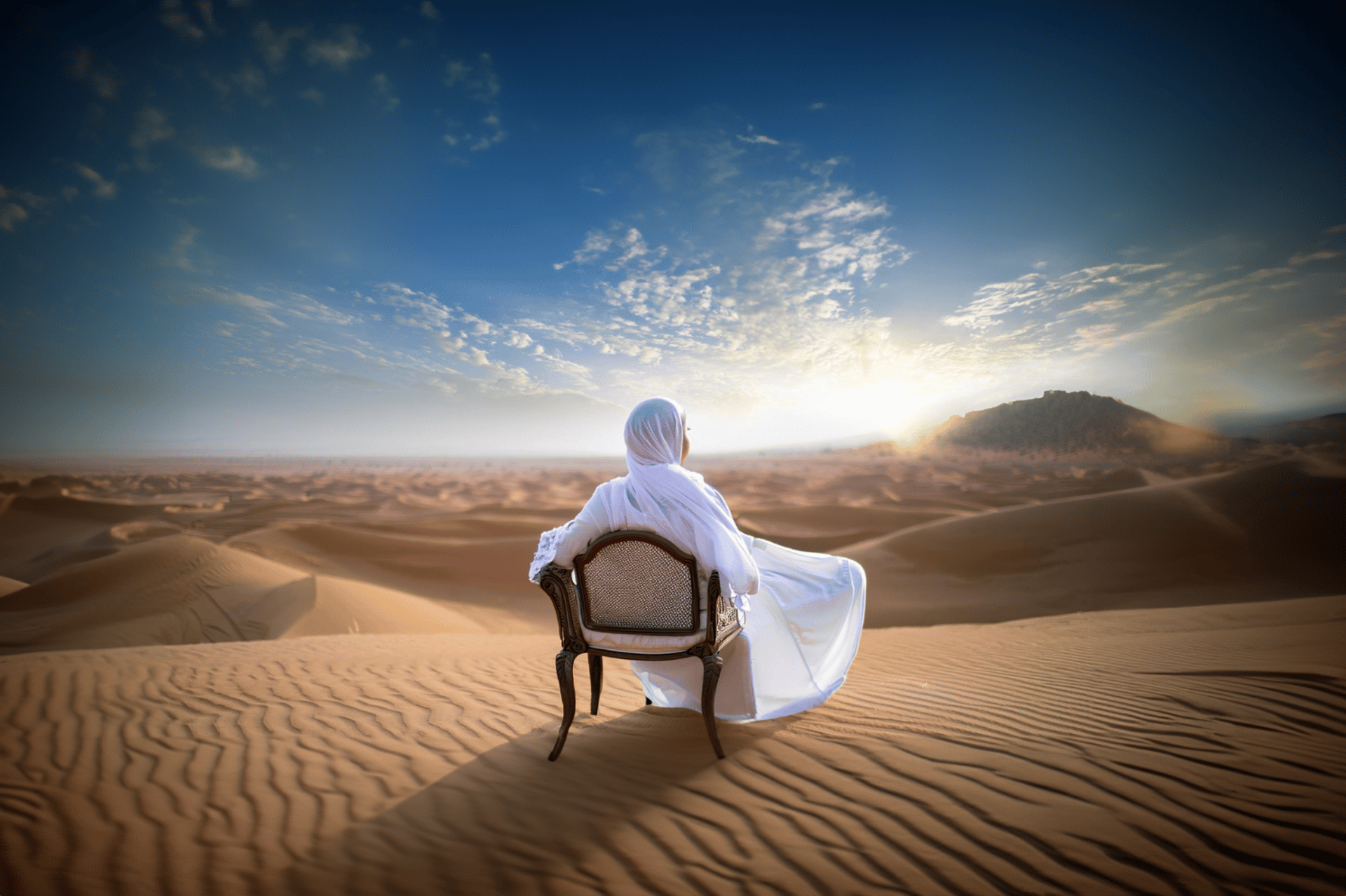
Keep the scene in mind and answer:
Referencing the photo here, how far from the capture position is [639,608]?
2.83 meters

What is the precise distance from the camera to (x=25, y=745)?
3199mm

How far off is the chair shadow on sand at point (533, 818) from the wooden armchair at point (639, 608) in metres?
0.24

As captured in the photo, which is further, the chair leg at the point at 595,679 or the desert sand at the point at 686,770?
the chair leg at the point at 595,679

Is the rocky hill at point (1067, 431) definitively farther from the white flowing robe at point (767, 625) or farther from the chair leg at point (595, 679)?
the chair leg at point (595, 679)

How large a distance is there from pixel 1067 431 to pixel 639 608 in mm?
45348

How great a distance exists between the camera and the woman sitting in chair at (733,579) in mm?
2783

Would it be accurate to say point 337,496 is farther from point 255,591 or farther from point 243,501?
point 255,591

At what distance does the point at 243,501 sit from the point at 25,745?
1027 inches

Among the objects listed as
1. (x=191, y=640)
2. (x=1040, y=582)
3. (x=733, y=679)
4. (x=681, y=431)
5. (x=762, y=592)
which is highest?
(x=681, y=431)

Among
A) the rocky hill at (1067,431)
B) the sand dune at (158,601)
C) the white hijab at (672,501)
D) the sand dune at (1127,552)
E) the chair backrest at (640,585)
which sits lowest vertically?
the sand dune at (158,601)

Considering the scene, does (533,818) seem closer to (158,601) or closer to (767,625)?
(767,625)

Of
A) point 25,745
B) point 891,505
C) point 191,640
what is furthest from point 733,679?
point 891,505

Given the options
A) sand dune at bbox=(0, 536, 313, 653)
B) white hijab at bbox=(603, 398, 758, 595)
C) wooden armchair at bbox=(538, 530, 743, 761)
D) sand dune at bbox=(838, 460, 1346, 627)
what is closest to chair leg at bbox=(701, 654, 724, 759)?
wooden armchair at bbox=(538, 530, 743, 761)

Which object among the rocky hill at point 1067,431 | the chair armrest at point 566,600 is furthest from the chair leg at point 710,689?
the rocky hill at point 1067,431
